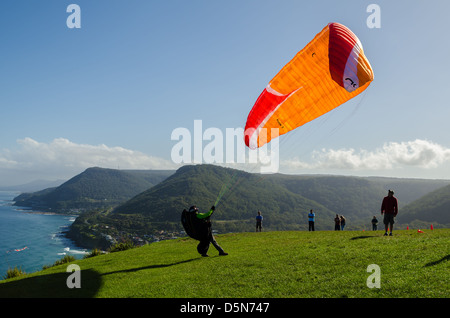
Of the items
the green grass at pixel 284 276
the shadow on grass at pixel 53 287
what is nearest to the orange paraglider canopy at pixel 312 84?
the green grass at pixel 284 276

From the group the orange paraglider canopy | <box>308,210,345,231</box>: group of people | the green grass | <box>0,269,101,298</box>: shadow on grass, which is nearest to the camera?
the green grass

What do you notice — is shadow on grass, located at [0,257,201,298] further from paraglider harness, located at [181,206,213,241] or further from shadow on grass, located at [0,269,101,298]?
paraglider harness, located at [181,206,213,241]

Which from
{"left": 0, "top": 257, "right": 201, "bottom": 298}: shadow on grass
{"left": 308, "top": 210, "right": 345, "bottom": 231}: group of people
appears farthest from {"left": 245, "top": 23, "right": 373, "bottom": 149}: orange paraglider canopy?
{"left": 308, "top": 210, "right": 345, "bottom": 231}: group of people

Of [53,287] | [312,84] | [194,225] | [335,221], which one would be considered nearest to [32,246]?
[335,221]

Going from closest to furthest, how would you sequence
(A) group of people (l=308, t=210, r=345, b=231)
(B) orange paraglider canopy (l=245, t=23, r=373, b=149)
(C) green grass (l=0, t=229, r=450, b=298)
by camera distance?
(C) green grass (l=0, t=229, r=450, b=298) < (B) orange paraglider canopy (l=245, t=23, r=373, b=149) < (A) group of people (l=308, t=210, r=345, b=231)

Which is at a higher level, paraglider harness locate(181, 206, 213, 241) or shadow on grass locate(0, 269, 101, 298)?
paraglider harness locate(181, 206, 213, 241)
